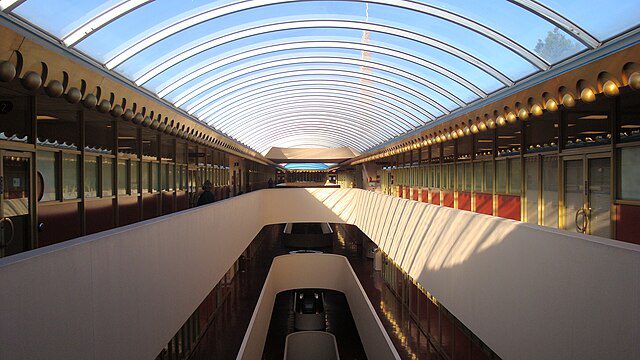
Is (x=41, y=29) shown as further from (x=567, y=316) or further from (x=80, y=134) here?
(x=567, y=316)

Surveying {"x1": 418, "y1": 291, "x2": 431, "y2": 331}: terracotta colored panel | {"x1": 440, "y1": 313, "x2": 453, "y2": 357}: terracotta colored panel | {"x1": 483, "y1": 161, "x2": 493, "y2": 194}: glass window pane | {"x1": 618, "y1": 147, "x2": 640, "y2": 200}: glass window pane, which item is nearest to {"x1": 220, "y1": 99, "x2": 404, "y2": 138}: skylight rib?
{"x1": 418, "y1": 291, "x2": 431, "y2": 331}: terracotta colored panel

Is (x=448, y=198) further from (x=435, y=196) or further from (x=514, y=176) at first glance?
(x=514, y=176)

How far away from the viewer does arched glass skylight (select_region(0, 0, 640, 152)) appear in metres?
8.73

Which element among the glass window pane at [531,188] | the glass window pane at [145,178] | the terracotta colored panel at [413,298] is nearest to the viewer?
the glass window pane at [531,188]

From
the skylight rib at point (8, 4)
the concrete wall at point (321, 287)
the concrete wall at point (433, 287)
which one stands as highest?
the skylight rib at point (8, 4)

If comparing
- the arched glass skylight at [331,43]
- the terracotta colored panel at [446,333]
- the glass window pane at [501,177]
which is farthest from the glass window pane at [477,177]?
the terracotta colored panel at [446,333]

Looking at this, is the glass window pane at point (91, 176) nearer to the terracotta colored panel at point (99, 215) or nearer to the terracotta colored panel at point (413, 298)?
the terracotta colored panel at point (99, 215)

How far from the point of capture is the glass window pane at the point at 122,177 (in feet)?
32.1

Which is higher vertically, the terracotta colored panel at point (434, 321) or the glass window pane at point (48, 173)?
the glass window pane at point (48, 173)

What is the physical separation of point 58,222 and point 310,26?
29.7ft

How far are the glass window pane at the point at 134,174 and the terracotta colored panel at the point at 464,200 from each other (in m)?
9.74

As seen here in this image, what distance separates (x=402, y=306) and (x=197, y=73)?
1245 cm

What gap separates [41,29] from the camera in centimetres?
801

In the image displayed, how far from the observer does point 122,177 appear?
10.0 meters
